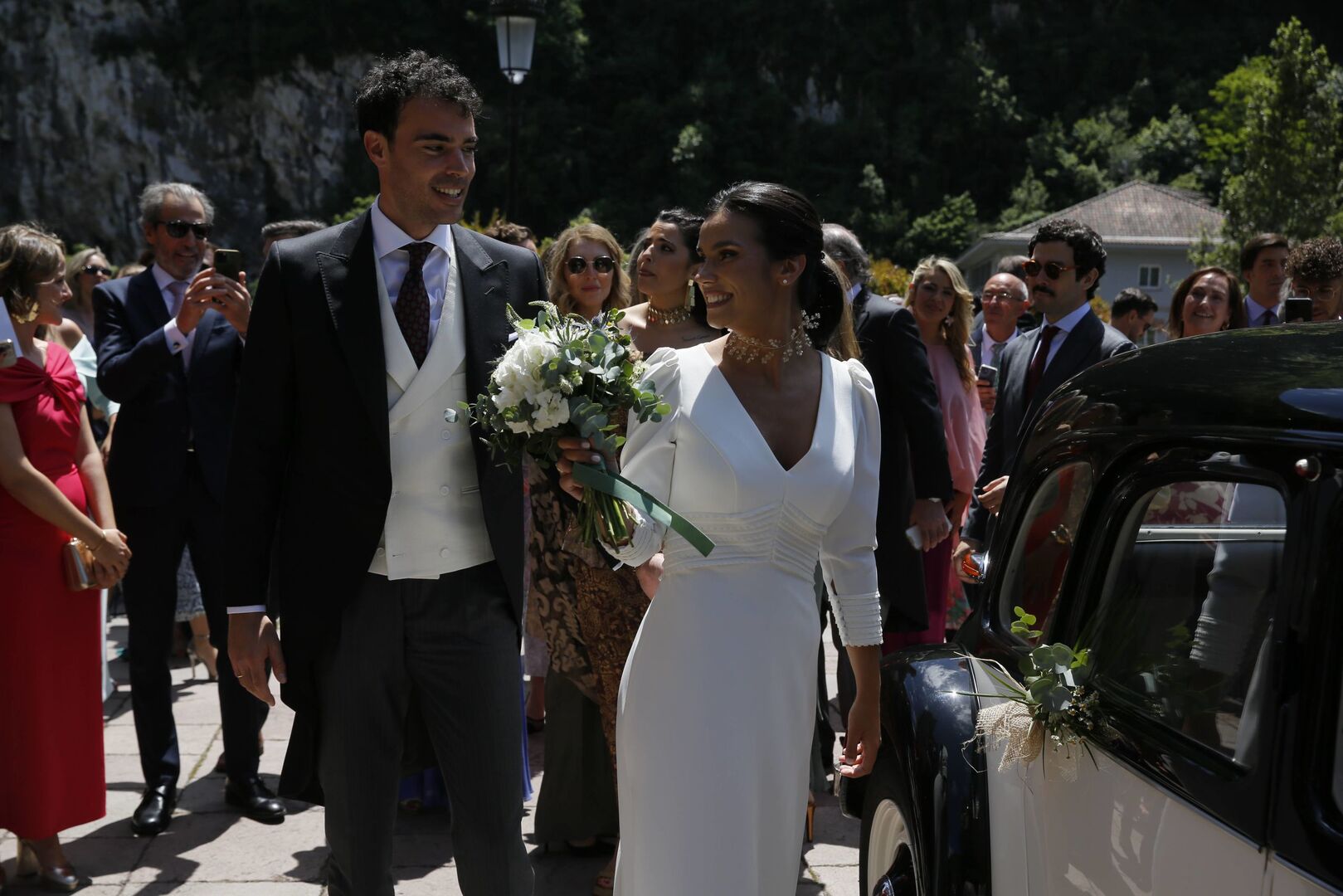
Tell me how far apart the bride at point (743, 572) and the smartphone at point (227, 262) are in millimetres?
2455

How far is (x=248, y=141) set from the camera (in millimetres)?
71562

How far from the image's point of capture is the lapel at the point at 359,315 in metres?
2.91

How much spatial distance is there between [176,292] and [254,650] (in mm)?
2919

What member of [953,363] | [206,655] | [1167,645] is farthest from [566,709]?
[206,655]

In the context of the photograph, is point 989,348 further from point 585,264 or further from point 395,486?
point 395,486

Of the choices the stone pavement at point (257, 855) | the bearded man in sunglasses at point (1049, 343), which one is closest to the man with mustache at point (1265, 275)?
the bearded man in sunglasses at point (1049, 343)

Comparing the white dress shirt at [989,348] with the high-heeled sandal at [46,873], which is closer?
the high-heeled sandal at [46,873]

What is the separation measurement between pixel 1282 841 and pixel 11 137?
7475cm

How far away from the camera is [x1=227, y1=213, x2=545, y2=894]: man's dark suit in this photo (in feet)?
9.61

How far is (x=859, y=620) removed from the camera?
297 centimetres

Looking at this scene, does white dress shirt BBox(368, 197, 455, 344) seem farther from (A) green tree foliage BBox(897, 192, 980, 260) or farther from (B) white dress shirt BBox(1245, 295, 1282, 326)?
(A) green tree foliage BBox(897, 192, 980, 260)

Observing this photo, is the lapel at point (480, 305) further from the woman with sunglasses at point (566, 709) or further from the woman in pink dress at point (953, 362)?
the woman in pink dress at point (953, 362)

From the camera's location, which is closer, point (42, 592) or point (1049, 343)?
point (42, 592)

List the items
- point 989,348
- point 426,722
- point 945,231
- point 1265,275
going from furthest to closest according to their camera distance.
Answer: point 945,231, point 989,348, point 1265,275, point 426,722
